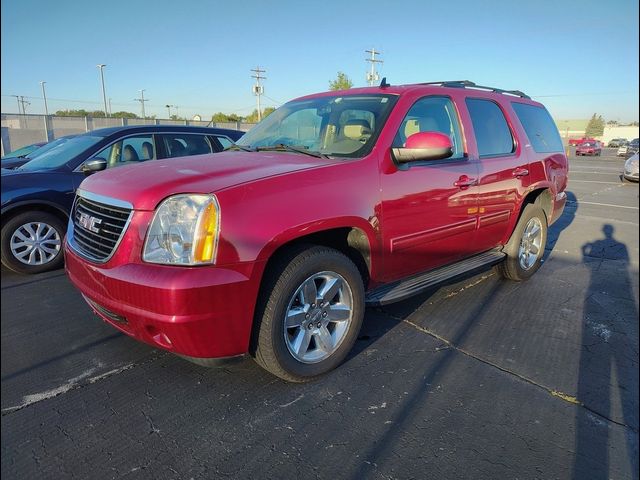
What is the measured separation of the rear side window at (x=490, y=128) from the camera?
4.21 metres

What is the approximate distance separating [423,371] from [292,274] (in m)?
1.21

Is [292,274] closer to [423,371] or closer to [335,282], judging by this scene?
[335,282]

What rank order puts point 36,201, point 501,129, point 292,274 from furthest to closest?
point 36,201 < point 501,129 < point 292,274

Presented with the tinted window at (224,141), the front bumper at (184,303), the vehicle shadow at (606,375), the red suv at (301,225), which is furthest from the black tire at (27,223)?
the vehicle shadow at (606,375)

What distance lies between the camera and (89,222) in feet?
9.21

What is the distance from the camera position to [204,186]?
8.11 ft

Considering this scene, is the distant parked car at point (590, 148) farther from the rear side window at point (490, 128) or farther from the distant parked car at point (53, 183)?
the distant parked car at point (53, 183)

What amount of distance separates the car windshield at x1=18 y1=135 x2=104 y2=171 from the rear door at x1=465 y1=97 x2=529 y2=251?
4662 mm

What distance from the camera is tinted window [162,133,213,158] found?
20.8ft

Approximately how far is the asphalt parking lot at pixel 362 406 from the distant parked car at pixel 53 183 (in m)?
1.22

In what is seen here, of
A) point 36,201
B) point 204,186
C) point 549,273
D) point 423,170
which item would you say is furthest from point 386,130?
point 36,201

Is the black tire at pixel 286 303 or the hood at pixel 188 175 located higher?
the hood at pixel 188 175

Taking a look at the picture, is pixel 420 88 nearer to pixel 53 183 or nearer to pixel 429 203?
pixel 429 203

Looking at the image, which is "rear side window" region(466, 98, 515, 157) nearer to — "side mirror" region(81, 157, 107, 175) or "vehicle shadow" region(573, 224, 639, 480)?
"vehicle shadow" region(573, 224, 639, 480)
